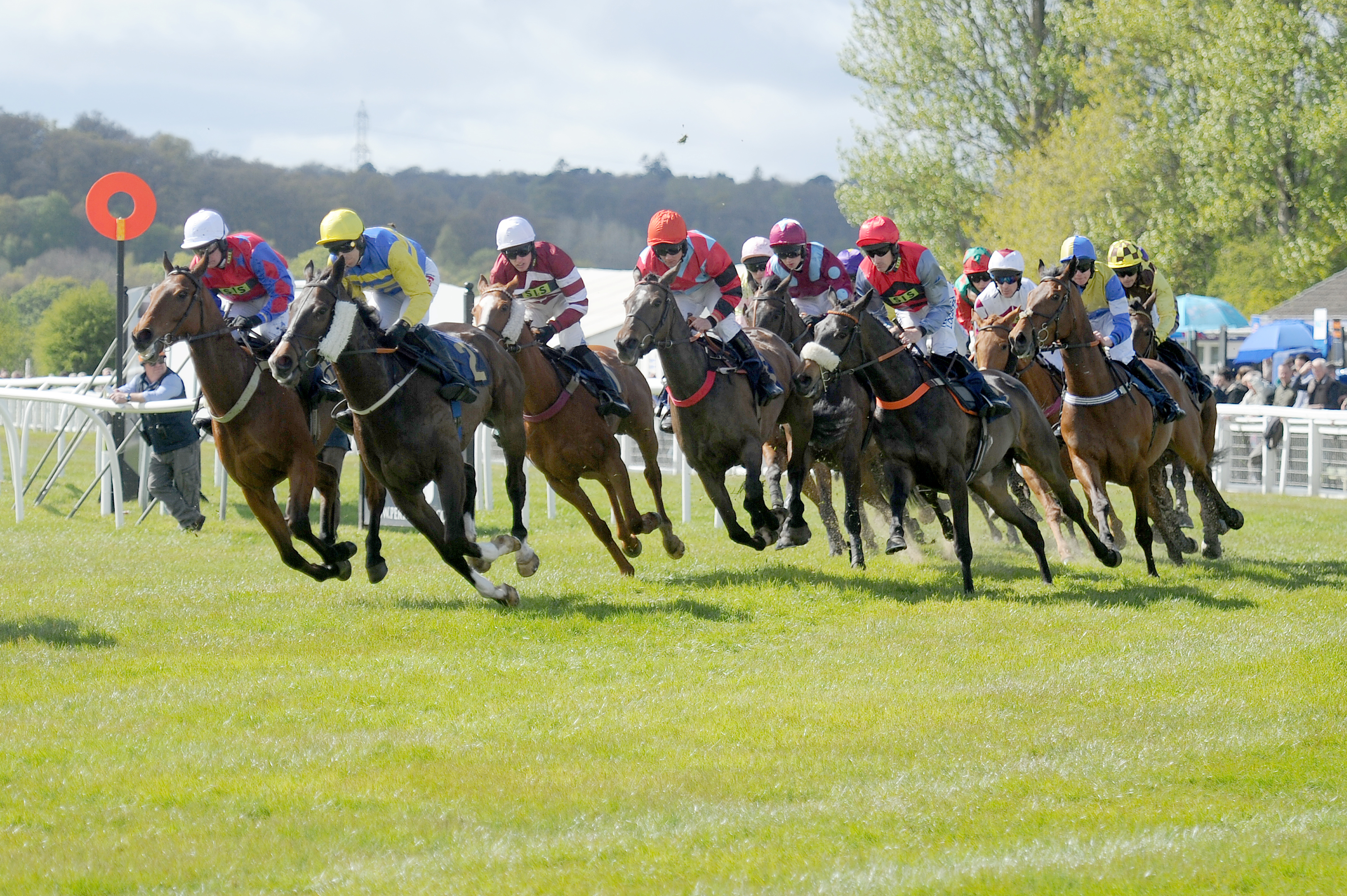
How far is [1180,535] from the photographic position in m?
10.4

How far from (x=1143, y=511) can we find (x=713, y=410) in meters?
3.19

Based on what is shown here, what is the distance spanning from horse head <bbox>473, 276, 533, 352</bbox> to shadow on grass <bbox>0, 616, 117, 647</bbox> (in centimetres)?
285

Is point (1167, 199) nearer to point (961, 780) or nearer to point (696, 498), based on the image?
point (696, 498)

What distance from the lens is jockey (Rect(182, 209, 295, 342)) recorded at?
8.50 metres

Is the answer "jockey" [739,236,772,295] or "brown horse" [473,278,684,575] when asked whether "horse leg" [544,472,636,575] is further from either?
"jockey" [739,236,772,295]

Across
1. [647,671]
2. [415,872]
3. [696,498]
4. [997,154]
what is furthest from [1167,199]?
[415,872]

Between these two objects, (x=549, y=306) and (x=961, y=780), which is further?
(x=549, y=306)

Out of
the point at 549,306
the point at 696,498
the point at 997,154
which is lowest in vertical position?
the point at 696,498

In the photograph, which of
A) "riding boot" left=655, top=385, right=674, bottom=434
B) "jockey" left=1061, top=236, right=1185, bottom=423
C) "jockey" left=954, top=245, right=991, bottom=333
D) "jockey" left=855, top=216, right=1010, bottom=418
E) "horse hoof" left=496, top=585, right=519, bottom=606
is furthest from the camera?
"jockey" left=954, top=245, right=991, bottom=333

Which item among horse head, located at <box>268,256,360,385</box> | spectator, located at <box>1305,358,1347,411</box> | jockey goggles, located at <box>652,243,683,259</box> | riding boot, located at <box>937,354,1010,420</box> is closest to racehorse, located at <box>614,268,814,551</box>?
jockey goggles, located at <box>652,243,683,259</box>

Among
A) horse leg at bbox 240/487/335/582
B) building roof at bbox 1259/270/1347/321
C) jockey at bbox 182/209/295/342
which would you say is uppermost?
building roof at bbox 1259/270/1347/321

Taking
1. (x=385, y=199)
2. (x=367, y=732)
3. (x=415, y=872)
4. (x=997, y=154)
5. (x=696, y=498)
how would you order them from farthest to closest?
(x=385, y=199)
(x=997, y=154)
(x=696, y=498)
(x=367, y=732)
(x=415, y=872)

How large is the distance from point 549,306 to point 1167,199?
27619 millimetres

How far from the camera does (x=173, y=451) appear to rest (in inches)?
484
